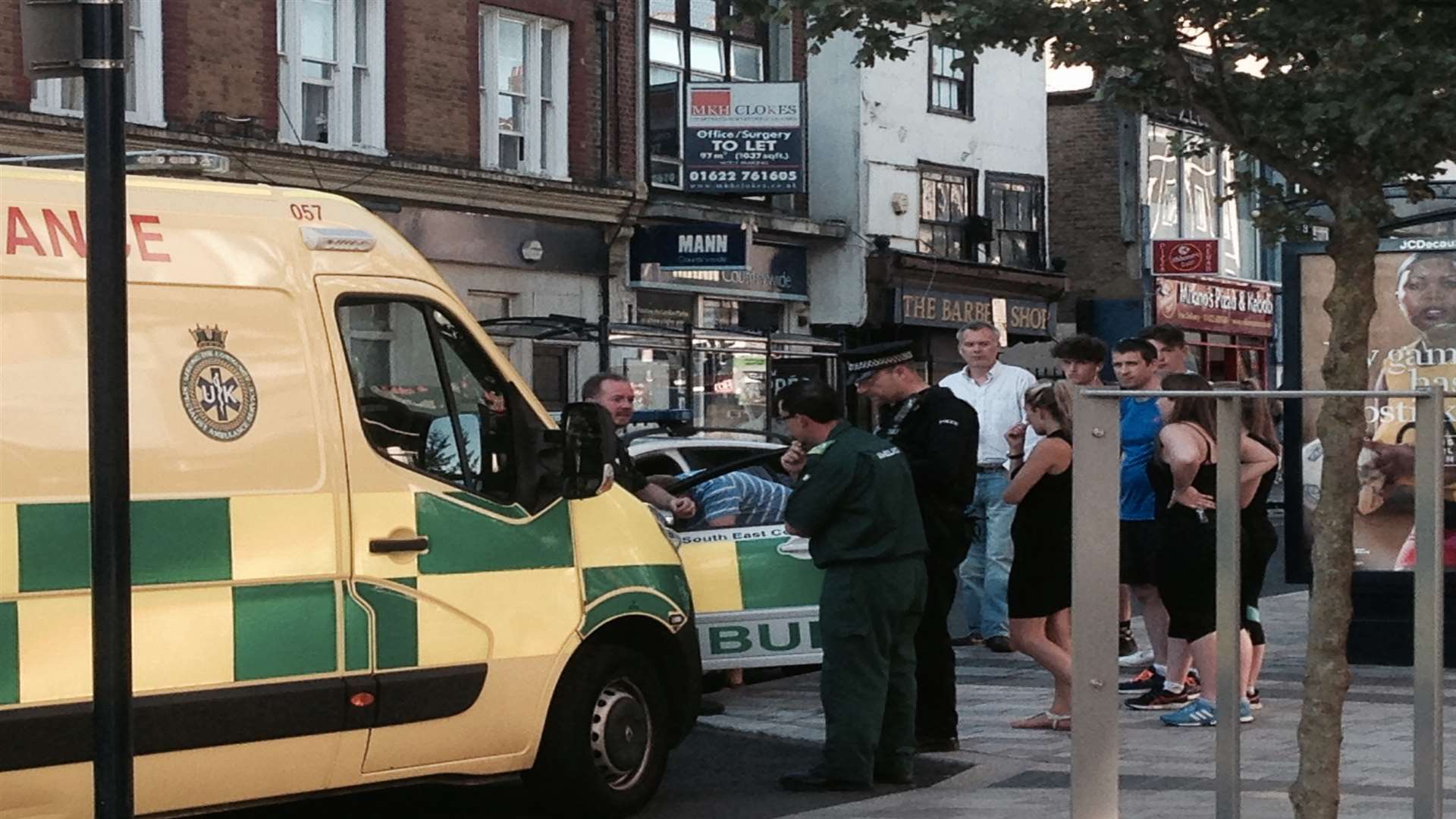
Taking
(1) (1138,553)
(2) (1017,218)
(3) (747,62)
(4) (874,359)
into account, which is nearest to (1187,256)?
(2) (1017,218)

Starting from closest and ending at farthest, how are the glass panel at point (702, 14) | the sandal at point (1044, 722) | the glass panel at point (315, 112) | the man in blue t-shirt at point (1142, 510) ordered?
the sandal at point (1044, 722)
the man in blue t-shirt at point (1142, 510)
the glass panel at point (315, 112)
the glass panel at point (702, 14)

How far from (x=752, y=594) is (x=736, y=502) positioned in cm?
63

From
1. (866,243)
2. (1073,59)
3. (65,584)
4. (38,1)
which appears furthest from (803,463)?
(866,243)

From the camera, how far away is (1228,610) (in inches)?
208

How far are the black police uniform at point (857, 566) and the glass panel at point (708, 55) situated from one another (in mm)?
22240

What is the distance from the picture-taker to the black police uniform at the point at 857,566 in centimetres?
891

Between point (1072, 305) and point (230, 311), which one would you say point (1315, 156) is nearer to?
point (230, 311)

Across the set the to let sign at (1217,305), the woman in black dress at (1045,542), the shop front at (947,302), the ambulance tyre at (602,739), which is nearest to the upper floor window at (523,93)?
the shop front at (947,302)

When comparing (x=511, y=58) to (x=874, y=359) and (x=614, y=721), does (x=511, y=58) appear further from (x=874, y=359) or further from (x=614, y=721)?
(x=614, y=721)

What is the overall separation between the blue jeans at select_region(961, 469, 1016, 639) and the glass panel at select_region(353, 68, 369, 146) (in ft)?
42.2

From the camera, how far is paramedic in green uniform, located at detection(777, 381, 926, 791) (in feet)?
29.2

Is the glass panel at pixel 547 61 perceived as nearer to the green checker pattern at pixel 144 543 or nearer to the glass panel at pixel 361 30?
the glass panel at pixel 361 30

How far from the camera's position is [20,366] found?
6.66 meters

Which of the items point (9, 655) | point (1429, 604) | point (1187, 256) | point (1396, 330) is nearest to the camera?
point (1429, 604)
